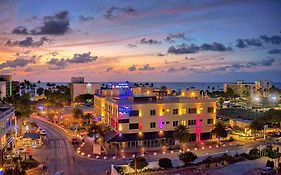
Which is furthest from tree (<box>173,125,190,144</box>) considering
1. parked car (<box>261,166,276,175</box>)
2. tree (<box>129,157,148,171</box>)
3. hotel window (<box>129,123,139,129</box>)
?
parked car (<box>261,166,276,175</box>)

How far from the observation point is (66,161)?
4662 centimetres

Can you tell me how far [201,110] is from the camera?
60.2 metres

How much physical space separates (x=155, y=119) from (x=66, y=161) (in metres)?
17.7

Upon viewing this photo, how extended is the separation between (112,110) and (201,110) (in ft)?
54.6

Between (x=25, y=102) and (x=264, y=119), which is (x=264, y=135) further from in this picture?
(x=25, y=102)

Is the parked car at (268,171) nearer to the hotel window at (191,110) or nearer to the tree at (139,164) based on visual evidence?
the tree at (139,164)

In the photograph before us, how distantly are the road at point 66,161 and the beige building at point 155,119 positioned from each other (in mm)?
7337

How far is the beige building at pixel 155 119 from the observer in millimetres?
55156

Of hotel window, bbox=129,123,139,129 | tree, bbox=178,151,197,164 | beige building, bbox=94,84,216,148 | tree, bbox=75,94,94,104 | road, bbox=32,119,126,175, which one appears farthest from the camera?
tree, bbox=75,94,94,104

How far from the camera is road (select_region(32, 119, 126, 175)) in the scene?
4188 cm

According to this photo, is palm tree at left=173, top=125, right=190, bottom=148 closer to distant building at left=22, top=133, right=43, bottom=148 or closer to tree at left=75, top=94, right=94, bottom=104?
distant building at left=22, top=133, right=43, bottom=148

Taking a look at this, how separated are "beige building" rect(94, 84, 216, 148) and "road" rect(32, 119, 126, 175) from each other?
7.34 meters

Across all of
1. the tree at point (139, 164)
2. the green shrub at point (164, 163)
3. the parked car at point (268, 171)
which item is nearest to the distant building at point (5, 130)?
the tree at point (139, 164)

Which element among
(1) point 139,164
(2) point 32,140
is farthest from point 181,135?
(2) point 32,140
